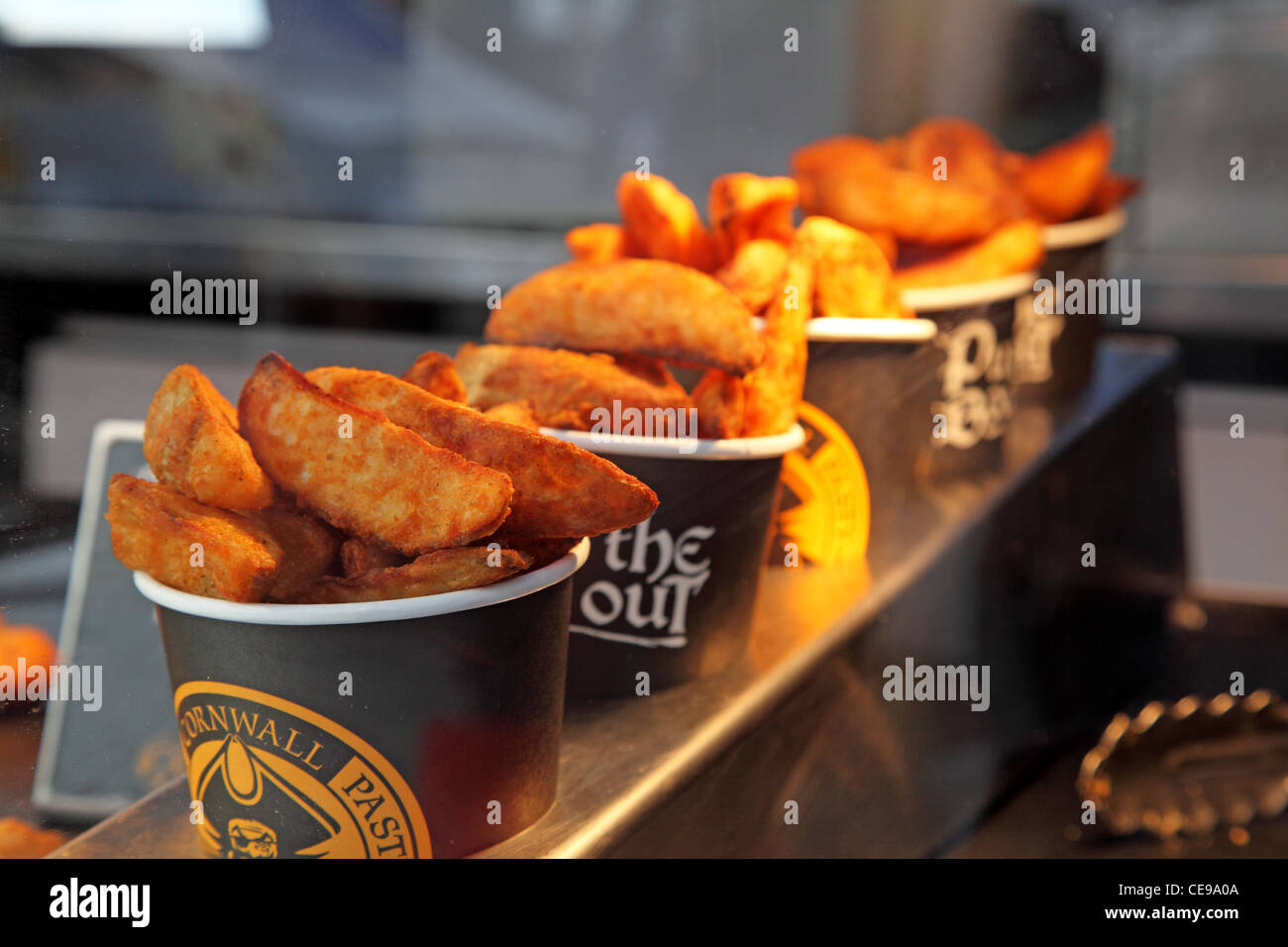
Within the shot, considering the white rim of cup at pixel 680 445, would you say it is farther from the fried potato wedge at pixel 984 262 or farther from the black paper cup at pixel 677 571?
the fried potato wedge at pixel 984 262

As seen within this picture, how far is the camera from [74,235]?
51cm

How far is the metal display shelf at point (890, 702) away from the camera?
0.64 metres

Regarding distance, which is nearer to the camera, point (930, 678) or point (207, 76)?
point (207, 76)

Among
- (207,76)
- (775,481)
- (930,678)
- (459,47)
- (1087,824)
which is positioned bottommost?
(1087,824)

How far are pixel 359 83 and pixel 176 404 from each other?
0.44 meters

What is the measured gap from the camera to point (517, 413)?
58 cm

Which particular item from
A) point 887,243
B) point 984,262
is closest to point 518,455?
point 887,243

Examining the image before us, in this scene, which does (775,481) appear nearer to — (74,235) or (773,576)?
(773,576)

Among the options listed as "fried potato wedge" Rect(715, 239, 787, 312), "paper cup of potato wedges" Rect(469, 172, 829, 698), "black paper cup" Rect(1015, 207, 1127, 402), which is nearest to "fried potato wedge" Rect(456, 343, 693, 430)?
"paper cup of potato wedges" Rect(469, 172, 829, 698)

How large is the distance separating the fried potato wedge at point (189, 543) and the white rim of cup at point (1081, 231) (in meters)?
1.02

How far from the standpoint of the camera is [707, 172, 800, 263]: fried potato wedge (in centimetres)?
73

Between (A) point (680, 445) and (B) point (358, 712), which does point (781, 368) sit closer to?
(A) point (680, 445)

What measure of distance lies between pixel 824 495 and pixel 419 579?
1.37 feet
